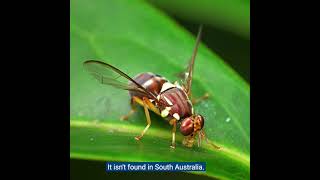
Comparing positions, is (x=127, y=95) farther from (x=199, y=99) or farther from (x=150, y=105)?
(x=199, y=99)

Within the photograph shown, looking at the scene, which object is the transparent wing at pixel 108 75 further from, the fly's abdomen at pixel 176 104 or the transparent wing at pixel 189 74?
the transparent wing at pixel 189 74

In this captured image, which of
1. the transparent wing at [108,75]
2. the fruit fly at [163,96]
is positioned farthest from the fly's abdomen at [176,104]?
the transparent wing at [108,75]

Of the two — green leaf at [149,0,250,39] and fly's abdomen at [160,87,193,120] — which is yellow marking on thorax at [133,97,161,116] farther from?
green leaf at [149,0,250,39]

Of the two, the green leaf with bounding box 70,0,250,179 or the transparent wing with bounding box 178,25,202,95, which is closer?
the green leaf with bounding box 70,0,250,179

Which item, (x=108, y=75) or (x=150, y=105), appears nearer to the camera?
(x=108, y=75)

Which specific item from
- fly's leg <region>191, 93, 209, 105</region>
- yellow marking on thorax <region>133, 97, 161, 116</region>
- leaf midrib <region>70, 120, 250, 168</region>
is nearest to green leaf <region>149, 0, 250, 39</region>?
fly's leg <region>191, 93, 209, 105</region>

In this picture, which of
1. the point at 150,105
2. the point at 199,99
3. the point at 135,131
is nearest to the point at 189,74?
the point at 199,99
